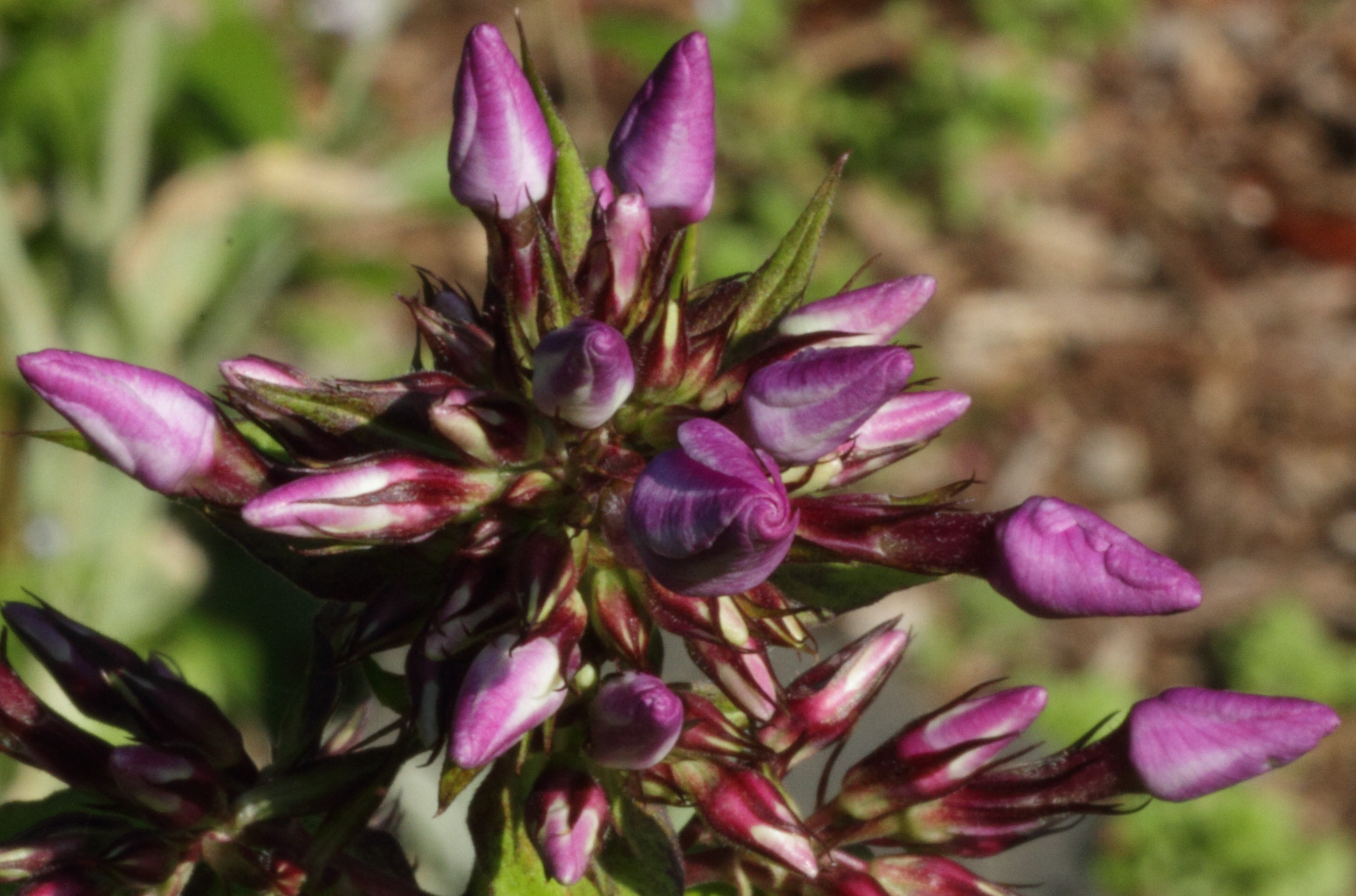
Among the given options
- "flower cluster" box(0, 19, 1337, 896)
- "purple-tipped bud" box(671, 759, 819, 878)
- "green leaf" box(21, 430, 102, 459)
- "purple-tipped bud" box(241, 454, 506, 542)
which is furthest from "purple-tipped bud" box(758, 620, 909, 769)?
"green leaf" box(21, 430, 102, 459)

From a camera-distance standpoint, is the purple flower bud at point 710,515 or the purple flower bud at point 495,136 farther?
the purple flower bud at point 495,136

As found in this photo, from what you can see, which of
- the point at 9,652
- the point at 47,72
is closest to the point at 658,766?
the point at 9,652

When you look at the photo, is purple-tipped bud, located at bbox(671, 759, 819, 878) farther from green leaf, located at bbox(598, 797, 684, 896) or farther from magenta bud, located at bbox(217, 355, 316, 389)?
magenta bud, located at bbox(217, 355, 316, 389)

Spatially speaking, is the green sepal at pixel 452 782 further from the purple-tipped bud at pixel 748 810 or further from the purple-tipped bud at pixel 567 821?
the purple-tipped bud at pixel 748 810

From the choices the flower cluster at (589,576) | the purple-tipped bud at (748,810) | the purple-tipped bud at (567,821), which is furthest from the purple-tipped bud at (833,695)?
→ the purple-tipped bud at (567,821)

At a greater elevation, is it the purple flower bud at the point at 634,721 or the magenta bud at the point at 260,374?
the magenta bud at the point at 260,374

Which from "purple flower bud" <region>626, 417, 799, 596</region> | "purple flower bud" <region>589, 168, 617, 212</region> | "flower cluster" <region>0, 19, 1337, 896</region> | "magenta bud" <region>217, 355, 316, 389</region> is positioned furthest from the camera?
"purple flower bud" <region>589, 168, 617, 212</region>

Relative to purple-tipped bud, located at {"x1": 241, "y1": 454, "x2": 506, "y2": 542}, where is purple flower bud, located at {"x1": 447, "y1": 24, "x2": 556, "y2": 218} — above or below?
above
